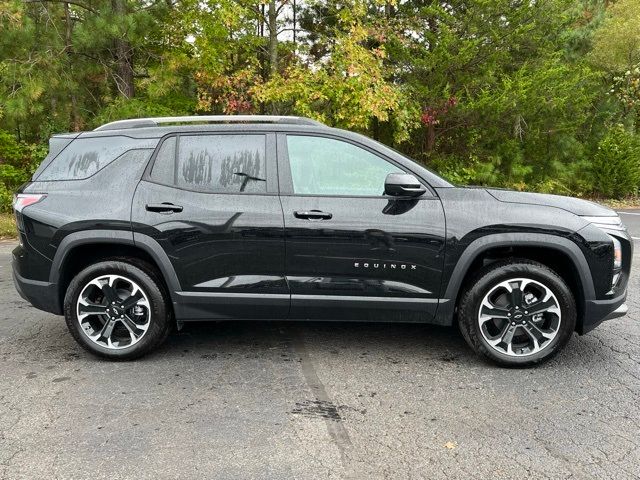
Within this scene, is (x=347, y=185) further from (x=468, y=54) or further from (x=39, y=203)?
(x=468, y=54)

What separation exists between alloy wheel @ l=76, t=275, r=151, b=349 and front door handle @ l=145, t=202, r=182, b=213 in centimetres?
56

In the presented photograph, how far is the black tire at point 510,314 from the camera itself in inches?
142

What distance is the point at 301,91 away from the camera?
12047 mm

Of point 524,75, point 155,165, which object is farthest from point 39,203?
point 524,75

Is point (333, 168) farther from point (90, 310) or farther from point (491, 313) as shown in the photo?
point (90, 310)

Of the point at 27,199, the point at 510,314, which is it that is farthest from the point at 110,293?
the point at 510,314

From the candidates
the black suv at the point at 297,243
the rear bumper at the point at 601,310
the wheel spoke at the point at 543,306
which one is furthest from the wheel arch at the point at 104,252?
the rear bumper at the point at 601,310

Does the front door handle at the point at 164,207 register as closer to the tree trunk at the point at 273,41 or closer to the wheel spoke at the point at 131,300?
the wheel spoke at the point at 131,300

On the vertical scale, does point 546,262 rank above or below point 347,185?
below

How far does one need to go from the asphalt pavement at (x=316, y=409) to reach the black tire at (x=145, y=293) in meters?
0.12

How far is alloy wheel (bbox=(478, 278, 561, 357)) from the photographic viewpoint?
364 cm

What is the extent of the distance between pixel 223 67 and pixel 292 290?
1046 cm

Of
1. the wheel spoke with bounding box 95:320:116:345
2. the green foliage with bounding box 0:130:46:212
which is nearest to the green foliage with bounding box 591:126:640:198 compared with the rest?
the green foliage with bounding box 0:130:46:212

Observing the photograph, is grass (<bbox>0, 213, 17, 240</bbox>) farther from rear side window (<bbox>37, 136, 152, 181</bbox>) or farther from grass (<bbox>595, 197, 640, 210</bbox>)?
grass (<bbox>595, 197, 640, 210</bbox>)
